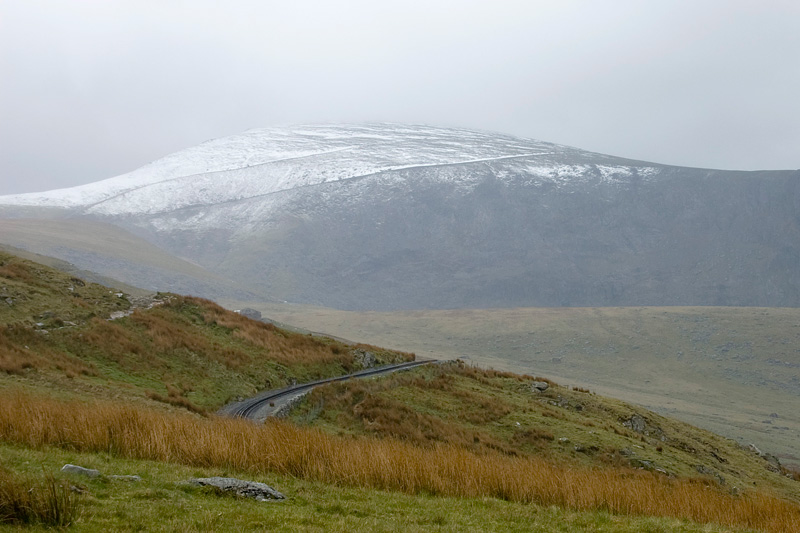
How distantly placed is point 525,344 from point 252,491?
143 metres

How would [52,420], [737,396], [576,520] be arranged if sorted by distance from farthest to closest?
[737,396] < [52,420] < [576,520]

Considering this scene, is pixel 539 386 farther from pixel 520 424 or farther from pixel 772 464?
pixel 772 464

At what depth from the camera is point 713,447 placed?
129 ft

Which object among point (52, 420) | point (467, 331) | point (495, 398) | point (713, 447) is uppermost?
point (52, 420)

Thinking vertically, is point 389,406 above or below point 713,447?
above

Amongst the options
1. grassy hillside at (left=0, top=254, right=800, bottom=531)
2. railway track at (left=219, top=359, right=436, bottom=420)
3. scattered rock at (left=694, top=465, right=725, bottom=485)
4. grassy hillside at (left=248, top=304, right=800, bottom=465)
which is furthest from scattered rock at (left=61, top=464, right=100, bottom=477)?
grassy hillside at (left=248, top=304, right=800, bottom=465)

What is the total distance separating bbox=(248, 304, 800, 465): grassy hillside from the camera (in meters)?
108

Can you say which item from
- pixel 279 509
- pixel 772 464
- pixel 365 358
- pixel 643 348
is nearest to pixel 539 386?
pixel 365 358

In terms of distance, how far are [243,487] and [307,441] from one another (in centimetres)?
295

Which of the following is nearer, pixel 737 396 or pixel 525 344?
pixel 737 396

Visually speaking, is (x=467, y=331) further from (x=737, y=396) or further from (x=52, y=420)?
(x=52, y=420)

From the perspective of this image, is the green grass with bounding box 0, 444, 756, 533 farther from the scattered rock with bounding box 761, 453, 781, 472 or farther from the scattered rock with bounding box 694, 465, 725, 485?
the scattered rock with bounding box 761, 453, 781, 472

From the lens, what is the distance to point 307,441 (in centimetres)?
1266

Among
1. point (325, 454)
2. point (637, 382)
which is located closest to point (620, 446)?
point (325, 454)
